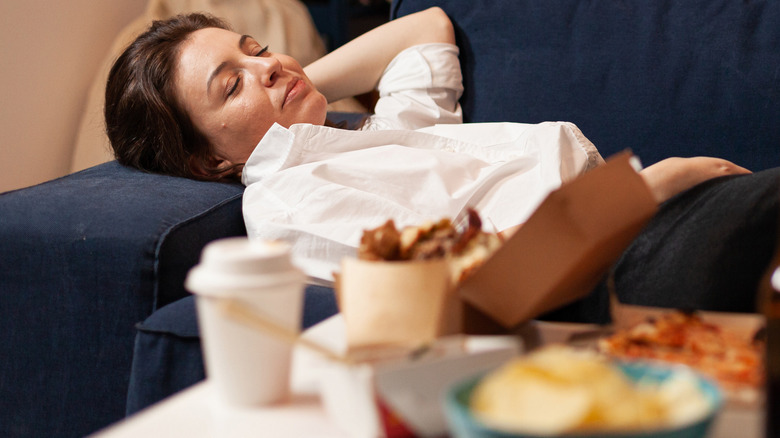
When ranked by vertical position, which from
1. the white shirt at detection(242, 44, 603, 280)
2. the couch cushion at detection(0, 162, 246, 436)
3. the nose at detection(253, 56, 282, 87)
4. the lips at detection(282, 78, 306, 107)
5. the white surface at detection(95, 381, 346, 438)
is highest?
the nose at detection(253, 56, 282, 87)

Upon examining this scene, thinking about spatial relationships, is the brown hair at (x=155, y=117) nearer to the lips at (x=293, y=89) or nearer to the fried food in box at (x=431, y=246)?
the lips at (x=293, y=89)

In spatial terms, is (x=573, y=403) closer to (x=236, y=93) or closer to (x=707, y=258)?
(x=707, y=258)

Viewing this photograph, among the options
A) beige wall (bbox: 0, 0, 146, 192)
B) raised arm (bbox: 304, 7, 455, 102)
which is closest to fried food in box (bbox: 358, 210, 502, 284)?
raised arm (bbox: 304, 7, 455, 102)

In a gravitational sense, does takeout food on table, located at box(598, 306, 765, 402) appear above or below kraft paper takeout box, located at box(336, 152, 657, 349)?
below

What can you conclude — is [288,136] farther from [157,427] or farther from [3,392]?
[157,427]

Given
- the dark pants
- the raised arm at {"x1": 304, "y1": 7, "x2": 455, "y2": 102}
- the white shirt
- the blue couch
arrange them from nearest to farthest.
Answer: the dark pants, the blue couch, the white shirt, the raised arm at {"x1": 304, "y1": 7, "x2": 455, "y2": 102}

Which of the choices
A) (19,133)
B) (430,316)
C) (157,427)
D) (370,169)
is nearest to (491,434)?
(430,316)

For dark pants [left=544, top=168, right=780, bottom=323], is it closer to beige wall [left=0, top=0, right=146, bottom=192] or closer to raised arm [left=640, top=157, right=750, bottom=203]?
raised arm [left=640, top=157, right=750, bottom=203]

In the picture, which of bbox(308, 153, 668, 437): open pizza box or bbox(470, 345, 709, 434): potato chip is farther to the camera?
bbox(308, 153, 668, 437): open pizza box

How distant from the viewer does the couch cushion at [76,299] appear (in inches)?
42.3

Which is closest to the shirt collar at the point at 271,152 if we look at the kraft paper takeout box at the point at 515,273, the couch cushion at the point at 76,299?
the couch cushion at the point at 76,299

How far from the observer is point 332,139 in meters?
1.40

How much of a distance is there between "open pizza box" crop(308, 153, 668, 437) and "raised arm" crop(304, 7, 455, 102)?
1.28 metres

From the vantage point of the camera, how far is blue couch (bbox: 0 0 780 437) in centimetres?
107
